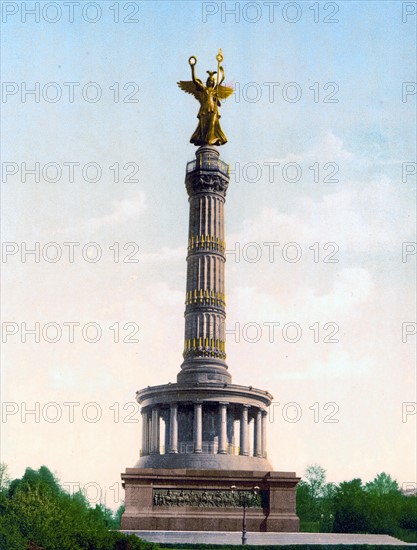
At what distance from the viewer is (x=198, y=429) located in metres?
34.4

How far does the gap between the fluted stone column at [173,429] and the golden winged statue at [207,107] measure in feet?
49.5

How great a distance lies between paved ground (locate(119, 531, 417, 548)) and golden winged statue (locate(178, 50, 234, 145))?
21.8 m

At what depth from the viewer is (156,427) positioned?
36000 mm

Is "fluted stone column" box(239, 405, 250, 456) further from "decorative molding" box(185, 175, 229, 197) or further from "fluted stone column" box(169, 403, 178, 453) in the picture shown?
"decorative molding" box(185, 175, 229, 197)

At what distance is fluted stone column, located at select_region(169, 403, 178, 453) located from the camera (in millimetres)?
34719

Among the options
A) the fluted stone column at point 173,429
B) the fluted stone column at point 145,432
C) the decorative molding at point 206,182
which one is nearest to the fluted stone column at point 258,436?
the fluted stone column at point 173,429

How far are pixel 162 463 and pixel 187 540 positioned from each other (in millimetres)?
8159

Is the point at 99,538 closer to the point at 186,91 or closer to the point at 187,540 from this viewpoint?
the point at 187,540

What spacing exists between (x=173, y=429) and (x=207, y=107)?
1784 centimetres

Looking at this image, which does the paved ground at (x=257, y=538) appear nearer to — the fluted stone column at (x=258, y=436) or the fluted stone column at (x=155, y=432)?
the fluted stone column at (x=155, y=432)

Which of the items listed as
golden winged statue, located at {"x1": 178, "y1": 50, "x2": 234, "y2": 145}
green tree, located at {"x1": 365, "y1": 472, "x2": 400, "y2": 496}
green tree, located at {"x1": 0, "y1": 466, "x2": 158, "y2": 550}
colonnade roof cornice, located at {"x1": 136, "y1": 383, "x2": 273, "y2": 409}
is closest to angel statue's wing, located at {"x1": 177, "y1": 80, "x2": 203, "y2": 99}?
golden winged statue, located at {"x1": 178, "y1": 50, "x2": 234, "y2": 145}

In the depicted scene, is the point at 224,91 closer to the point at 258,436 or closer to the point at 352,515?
the point at 258,436

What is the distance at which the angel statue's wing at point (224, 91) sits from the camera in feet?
137

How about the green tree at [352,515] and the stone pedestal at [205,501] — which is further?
the green tree at [352,515]
